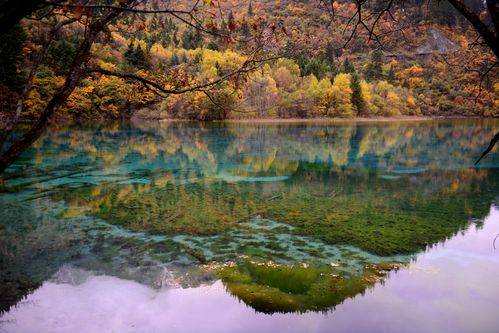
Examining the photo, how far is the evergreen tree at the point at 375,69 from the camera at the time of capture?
388 feet

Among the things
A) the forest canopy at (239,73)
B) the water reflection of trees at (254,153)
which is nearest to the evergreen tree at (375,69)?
the forest canopy at (239,73)

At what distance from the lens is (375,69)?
119 metres

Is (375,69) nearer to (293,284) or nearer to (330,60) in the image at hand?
(330,60)

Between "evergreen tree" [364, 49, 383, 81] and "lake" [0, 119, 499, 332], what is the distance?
102410mm

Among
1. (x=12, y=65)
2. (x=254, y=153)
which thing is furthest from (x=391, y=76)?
(x=12, y=65)

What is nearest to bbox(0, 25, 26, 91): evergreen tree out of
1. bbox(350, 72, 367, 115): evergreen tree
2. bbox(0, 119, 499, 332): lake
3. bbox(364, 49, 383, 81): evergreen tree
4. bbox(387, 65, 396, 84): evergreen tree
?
bbox(0, 119, 499, 332): lake

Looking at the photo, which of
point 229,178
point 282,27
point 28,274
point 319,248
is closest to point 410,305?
point 319,248

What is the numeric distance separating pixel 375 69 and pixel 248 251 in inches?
4629

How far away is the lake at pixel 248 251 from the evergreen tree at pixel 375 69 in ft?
336

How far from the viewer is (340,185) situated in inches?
738

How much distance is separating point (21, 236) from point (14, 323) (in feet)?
16.4

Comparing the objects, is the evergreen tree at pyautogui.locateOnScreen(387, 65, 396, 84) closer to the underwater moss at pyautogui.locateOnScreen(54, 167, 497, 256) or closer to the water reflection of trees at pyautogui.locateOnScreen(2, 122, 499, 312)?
the water reflection of trees at pyautogui.locateOnScreen(2, 122, 499, 312)

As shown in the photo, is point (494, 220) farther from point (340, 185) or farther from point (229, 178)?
point (229, 178)

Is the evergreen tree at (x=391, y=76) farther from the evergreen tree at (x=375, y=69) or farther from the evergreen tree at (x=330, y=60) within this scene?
the evergreen tree at (x=330, y=60)
